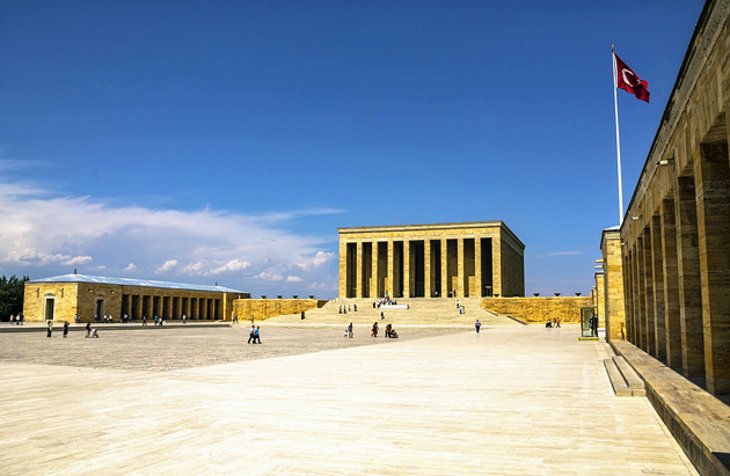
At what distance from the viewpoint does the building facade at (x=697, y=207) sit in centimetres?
797

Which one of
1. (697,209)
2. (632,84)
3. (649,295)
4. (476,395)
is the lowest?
(476,395)

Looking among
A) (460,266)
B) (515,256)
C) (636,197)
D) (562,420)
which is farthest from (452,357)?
(515,256)

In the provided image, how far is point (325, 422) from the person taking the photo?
873 cm

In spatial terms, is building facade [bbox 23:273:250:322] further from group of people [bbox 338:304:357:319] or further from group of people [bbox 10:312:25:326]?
group of people [bbox 338:304:357:319]

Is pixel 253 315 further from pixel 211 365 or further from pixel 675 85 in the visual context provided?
pixel 675 85

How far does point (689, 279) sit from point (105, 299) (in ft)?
196

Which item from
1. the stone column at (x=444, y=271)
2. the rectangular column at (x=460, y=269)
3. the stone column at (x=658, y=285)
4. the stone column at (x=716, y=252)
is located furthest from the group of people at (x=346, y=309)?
the stone column at (x=716, y=252)

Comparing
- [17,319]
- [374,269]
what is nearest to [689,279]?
[17,319]

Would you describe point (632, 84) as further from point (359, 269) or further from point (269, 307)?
point (269, 307)

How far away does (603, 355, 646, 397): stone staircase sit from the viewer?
11219mm

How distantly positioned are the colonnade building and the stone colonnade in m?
57.8

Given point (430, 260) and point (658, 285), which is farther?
point (430, 260)

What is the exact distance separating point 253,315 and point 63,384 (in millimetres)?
64525

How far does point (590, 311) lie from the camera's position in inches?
1217
